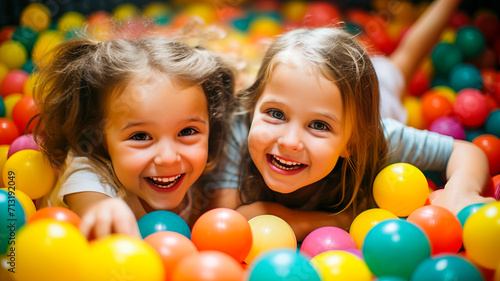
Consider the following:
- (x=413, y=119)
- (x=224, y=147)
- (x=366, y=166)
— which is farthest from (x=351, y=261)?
(x=413, y=119)

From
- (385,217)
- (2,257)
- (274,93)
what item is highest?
(274,93)

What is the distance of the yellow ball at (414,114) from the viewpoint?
5.64 ft

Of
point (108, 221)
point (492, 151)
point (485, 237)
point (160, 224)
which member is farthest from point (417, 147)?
point (108, 221)

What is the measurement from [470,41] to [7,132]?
172cm

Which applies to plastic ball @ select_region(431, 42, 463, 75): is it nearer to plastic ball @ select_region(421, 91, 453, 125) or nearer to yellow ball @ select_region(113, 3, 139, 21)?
plastic ball @ select_region(421, 91, 453, 125)

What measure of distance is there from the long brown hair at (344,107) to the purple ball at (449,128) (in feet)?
1.32

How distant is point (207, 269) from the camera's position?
0.71 m

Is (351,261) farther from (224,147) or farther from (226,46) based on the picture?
(226,46)

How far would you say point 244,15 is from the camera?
2.28 m

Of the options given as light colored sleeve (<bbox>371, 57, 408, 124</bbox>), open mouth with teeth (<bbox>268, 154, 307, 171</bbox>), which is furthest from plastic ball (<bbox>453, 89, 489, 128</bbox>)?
open mouth with teeth (<bbox>268, 154, 307, 171</bbox>)

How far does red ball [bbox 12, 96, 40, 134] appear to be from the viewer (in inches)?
52.6

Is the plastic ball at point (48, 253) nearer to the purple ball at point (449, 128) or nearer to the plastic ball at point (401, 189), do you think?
the plastic ball at point (401, 189)

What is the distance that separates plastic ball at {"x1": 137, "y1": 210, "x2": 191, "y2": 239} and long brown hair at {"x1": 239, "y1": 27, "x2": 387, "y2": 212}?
0.94 feet

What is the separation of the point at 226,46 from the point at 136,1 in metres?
0.73
